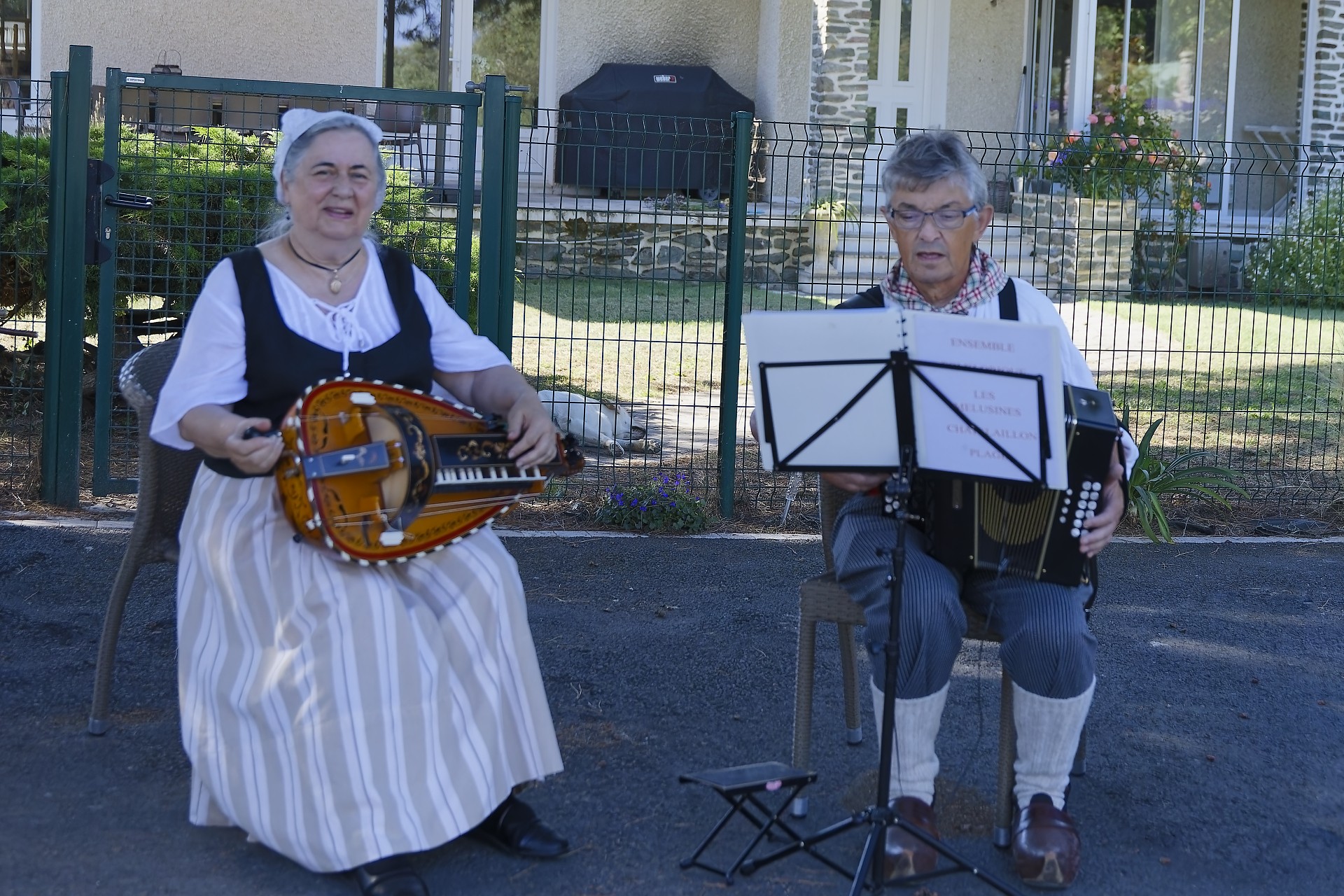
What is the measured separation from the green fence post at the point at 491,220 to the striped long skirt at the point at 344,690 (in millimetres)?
2596

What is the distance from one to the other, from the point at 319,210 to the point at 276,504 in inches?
26.6

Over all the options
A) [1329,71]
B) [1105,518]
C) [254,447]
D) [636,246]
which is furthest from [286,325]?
[1329,71]

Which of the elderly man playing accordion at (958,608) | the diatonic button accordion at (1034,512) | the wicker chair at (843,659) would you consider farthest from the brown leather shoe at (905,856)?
the diatonic button accordion at (1034,512)

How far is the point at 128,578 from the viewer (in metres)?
3.62

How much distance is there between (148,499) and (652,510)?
8.72 ft

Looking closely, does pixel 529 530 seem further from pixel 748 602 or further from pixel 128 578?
pixel 128 578

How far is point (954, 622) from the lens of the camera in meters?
3.19

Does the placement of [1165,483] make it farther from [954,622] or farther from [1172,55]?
[1172,55]

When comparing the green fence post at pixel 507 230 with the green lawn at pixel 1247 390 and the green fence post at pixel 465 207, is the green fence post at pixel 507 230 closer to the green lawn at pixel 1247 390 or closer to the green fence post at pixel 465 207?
the green fence post at pixel 465 207

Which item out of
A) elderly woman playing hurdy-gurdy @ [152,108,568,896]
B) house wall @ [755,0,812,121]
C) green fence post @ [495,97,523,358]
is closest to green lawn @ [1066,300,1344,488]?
green fence post @ [495,97,523,358]

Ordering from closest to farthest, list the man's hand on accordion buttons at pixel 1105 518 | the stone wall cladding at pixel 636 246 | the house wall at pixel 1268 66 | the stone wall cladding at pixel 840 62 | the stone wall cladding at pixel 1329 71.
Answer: the man's hand on accordion buttons at pixel 1105 518 < the stone wall cladding at pixel 636 246 < the stone wall cladding at pixel 840 62 < the stone wall cladding at pixel 1329 71 < the house wall at pixel 1268 66

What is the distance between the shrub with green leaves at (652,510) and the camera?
596 cm

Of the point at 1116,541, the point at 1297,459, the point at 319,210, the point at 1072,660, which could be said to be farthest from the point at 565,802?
the point at 1297,459

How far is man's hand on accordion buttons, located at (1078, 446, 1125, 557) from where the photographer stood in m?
3.10
